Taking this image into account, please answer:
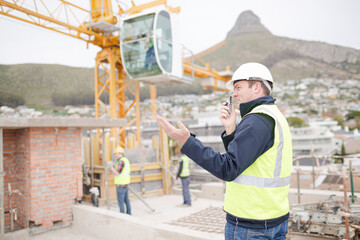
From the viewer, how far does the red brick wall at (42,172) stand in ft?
22.1

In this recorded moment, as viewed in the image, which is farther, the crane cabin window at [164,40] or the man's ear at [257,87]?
the crane cabin window at [164,40]

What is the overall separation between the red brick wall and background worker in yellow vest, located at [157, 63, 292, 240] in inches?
228

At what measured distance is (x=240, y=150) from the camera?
1858 millimetres

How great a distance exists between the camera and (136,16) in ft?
54.9

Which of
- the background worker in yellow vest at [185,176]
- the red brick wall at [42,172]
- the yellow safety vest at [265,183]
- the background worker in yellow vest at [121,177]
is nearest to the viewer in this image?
the yellow safety vest at [265,183]

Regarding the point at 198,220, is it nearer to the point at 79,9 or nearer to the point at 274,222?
the point at 274,222

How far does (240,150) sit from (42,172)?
623cm

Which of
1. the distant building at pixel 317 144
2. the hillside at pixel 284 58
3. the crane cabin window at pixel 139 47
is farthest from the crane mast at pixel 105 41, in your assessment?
the hillside at pixel 284 58

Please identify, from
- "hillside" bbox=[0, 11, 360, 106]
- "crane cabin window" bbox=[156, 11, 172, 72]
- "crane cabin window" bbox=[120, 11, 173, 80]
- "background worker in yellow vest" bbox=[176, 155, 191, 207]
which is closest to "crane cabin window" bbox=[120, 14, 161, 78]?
"crane cabin window" bbox=[120, 11, 173, 80]

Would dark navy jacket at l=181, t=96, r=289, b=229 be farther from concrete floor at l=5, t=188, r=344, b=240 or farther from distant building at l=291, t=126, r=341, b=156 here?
distant building at l=291, t=126, r=341, b=156

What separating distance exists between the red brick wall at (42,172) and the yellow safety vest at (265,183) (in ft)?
19.5

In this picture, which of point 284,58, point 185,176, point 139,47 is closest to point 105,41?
point 139,47

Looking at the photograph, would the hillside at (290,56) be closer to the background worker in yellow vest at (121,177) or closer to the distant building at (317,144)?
the distant building at (317,144)

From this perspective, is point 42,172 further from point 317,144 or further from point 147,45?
point 317,144
